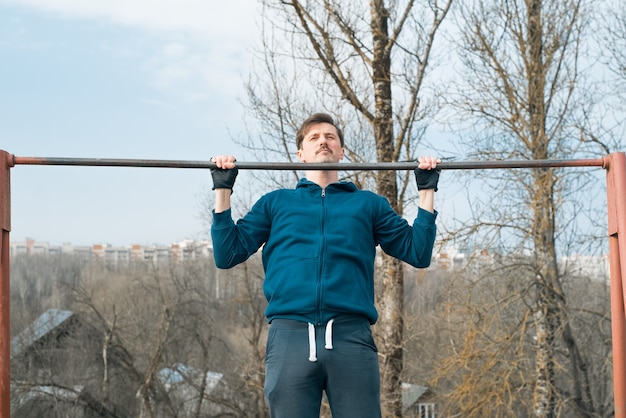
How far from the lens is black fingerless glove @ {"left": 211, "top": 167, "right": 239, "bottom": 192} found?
2.70 meters

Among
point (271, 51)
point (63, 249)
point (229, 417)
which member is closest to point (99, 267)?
point (63, 249)

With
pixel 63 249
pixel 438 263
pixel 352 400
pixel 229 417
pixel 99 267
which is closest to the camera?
pixel 352 400

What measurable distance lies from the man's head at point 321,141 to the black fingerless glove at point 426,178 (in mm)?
285

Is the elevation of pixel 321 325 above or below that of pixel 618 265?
below

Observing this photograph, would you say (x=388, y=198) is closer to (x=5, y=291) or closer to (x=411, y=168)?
(x=411, y=168)

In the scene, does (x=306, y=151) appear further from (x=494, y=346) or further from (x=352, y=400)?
(x=494, y=346)

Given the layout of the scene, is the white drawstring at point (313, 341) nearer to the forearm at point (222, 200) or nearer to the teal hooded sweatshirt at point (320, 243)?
the teal hooded sweatshirt at point (320, 243)

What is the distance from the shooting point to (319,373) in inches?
97.4

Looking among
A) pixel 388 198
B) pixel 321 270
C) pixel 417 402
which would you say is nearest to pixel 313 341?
pixel 321 270

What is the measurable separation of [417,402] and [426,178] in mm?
11391

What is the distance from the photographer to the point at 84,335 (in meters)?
20.0

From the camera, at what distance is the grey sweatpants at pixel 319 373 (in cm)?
245

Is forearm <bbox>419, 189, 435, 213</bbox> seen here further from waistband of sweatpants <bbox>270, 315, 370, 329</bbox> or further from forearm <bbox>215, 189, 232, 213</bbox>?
forearm <bbox>215, 189, 232, 213</bbox>

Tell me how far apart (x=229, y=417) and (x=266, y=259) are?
16.8m
